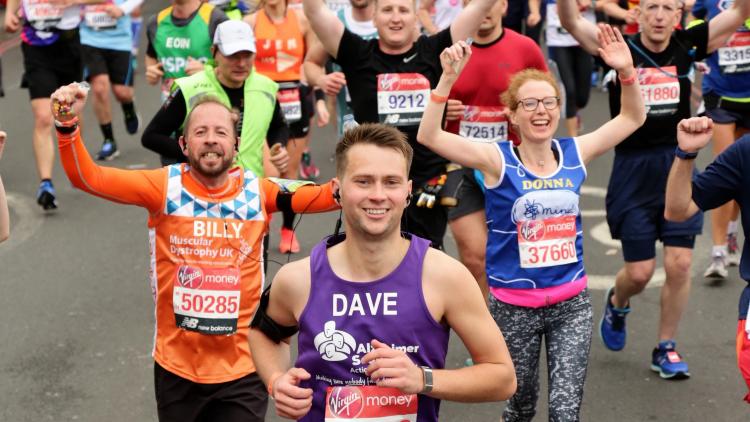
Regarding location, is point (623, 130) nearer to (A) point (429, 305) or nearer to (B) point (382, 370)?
(A) point (429, 305)

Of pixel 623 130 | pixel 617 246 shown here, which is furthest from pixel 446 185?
pixel 617 246

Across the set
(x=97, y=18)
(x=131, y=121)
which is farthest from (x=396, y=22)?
(x=131, y=121)

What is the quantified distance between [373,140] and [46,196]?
6.77 m

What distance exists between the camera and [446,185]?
643 centimetres

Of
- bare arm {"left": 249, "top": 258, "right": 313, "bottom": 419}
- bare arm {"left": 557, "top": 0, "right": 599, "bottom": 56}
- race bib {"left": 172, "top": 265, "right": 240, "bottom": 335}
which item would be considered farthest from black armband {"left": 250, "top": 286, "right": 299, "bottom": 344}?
bare arm {"left": 557, "top": 0, "right": 599, "bottom": 56}

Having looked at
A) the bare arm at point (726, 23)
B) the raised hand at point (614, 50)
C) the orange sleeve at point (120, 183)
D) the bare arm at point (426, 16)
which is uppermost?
the raised hand at point (614, 50)

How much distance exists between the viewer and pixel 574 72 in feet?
37.5

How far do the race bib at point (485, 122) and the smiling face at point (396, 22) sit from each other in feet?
1.96

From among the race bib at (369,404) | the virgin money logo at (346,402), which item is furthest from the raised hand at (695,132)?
the virgin money logo at (346,402)

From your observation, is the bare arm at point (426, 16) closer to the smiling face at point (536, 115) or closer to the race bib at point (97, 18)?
the race bib at point (97, 18)

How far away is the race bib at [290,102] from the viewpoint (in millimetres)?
9516

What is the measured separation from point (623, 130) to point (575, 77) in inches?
239

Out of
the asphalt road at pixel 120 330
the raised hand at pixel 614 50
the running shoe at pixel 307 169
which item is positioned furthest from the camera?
the running shoe at pixel 307 169

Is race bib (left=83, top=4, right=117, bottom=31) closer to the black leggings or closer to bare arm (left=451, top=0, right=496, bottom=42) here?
the black leggings
